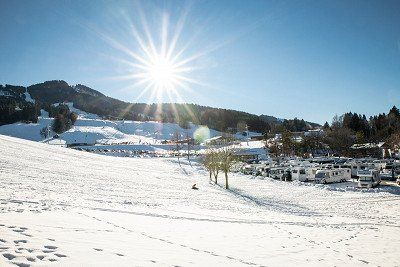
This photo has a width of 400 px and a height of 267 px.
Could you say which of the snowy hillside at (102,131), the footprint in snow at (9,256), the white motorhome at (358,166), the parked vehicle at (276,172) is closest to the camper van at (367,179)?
the parked vehicle at (276,172)

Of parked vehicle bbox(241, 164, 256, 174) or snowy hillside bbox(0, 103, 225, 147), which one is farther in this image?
snowy hillside bbox(0, 103, 225, 147)

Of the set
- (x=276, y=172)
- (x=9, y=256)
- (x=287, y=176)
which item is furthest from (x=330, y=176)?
(x=9, y=256)

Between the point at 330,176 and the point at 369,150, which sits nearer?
the point at 330,176

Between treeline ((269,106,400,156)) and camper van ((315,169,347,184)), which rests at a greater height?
treeline ((269,106,400,156))

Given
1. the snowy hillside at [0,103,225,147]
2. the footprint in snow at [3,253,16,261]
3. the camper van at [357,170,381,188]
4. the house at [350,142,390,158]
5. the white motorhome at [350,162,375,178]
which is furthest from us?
the snowy hillside at [0,103,225,147]

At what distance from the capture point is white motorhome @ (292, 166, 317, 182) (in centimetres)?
4828

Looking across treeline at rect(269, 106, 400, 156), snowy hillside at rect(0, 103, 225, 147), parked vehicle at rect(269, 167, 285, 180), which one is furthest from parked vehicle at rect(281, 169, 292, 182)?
snowy hillside at rect(0, 103, 225, 147)

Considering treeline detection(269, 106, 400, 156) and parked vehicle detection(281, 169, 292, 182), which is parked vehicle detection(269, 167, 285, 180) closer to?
parked vehicle detection(281, 169, 292, 182)

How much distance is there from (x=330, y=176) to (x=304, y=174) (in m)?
3.91

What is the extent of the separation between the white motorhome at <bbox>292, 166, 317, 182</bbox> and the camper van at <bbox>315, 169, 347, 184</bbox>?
1.94 meters

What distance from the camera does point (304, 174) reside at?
1918 inches

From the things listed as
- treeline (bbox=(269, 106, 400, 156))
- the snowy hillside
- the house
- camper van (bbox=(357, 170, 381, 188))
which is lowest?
camper van (bbox=(357, 170, 381, 188))

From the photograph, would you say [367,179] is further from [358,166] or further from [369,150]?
[369,150]

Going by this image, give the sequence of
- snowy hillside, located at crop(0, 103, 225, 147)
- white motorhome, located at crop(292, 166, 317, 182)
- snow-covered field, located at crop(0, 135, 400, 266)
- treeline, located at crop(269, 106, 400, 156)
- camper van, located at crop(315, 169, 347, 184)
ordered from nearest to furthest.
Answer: snow-covered field, located at crop(0, 135, 400, 266) < camper van, located at crop(315, 169, 347, 184) < white motorhome, located at crop(292, 166, 317, 182) < treeline, located at crop(269, 106, 400, 156) < snowy hillside, located at crop(0, 103, 225, 147)
